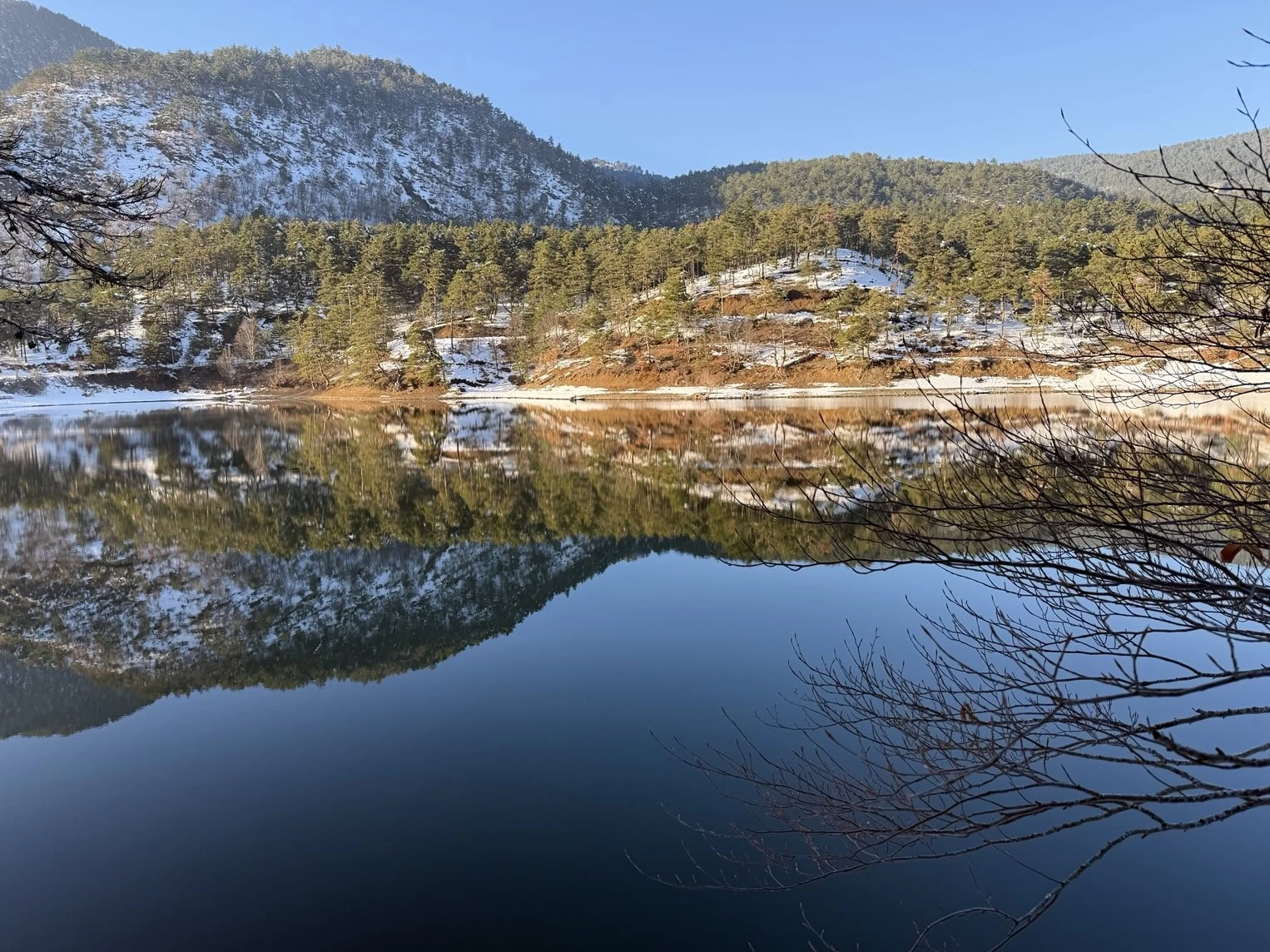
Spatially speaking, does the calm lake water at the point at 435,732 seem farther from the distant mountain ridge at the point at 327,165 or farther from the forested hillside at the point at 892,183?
the forested hillside at the point at 892,183

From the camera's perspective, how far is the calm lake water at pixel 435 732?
15.0 feet

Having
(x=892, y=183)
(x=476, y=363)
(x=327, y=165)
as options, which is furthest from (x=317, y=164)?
(x=892, y=183)

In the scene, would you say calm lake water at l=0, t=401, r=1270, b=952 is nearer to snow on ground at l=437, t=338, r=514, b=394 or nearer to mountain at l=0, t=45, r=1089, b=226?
snow on ground at l=437, t=338, r=514, b=394

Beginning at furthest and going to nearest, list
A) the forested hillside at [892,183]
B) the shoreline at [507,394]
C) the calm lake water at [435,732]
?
the forested hillside at [892,183] < the shoreline at [507,394] < the calm lake water at [435,732]

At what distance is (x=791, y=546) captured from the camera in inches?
528

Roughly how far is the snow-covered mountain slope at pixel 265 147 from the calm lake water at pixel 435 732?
141 meters

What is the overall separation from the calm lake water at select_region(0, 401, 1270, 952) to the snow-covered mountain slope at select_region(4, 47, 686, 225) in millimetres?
140920

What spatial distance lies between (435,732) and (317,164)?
191418mm

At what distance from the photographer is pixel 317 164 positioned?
549ft

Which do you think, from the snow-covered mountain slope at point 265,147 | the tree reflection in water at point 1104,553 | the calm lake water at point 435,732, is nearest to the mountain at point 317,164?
the snow-covered mountain slope at point 265,147

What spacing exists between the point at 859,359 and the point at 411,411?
35.7 m

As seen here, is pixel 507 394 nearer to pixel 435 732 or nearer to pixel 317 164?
pixel 435 732

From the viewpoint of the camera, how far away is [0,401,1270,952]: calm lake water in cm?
456

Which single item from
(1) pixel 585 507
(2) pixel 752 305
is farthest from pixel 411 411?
(1) pixel 585 507
